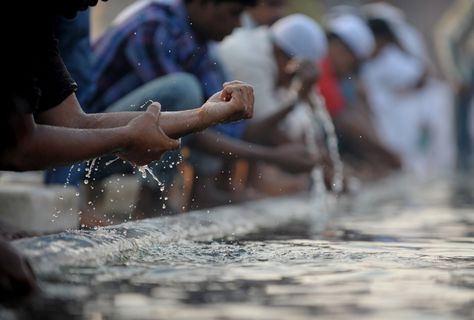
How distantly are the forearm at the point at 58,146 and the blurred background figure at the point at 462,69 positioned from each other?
1455 centimetres

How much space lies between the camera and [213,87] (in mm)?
8109

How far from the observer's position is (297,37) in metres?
10.1

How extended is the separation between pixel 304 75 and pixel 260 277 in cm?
526

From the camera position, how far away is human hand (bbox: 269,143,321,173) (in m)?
9.09

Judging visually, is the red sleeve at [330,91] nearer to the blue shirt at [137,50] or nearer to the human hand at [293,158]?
the human hand at [293,158]

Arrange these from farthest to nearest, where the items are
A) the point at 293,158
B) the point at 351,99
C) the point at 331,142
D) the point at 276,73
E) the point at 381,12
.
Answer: the point at 381,12
the point at 351,99
the point at 331,142
the point at 276,73
the point at 293,158

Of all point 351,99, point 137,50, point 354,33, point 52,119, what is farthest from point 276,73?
point 52,119

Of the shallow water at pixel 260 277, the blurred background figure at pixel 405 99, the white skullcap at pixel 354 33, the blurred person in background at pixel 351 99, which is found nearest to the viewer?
the shallow water at pixel 260 277

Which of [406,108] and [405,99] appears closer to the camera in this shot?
[406,108]

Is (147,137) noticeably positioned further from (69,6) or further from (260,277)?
(260,277)

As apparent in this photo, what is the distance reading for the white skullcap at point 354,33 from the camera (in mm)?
13445

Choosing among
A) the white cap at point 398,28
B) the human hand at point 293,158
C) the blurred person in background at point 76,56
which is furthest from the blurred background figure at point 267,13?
the white cap at point 398,28

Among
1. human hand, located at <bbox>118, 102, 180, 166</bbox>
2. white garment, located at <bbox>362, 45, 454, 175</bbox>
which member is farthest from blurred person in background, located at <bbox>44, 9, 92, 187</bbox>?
white garment, located at <bbox>362, 45, 454, 175</bbox>

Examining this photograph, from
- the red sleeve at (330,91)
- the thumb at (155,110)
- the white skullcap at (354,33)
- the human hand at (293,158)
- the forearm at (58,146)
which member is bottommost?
the forearm at (58,146)
